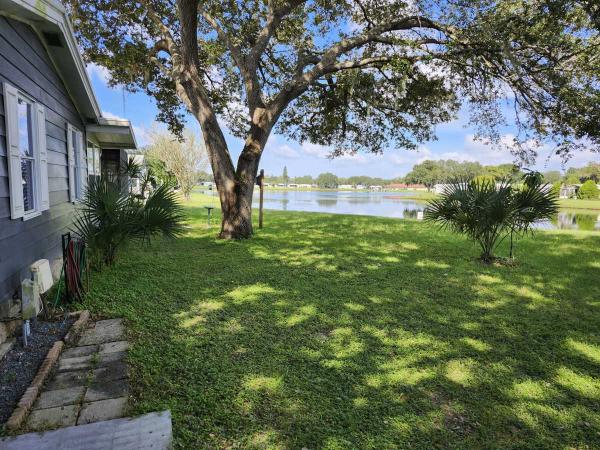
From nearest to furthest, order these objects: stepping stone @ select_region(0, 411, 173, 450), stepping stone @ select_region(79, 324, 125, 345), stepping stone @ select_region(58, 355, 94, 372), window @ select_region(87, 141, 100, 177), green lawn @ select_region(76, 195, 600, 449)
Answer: stepping stone @ select_region(0, 411, 173, 450)
green lawn @ select_region(76, 195, 600, 449)
stepping stone @ select_region(58, 355, 94, 372)
stepping stone @ select_region(79, 324, 125, 345)
window @ select_region(87, 141, 100, 177)

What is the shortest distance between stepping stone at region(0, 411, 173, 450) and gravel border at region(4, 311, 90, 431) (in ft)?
0.53

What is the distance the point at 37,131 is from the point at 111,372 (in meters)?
3.45

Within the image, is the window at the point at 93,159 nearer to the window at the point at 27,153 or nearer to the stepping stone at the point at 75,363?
the window at the point at 27,153

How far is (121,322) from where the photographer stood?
143 inches

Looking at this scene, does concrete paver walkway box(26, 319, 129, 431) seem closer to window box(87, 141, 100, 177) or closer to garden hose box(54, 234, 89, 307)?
garden hose box(54, 234, 89, 307)

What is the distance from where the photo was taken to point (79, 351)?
3.01 meters

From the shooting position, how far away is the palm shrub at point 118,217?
5.02 metres

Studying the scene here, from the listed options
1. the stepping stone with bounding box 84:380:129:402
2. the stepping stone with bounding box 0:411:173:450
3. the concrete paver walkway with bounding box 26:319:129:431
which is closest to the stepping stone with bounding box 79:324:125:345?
the concrete paver walkway with bounding box 26:319:129:431

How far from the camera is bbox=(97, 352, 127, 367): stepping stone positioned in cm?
281

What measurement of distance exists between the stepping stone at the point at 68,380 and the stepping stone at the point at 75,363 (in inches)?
2.5

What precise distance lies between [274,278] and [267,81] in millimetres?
8366

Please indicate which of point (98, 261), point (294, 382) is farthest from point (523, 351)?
point (98, 261)

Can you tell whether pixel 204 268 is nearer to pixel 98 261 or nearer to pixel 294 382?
pixel 98 261

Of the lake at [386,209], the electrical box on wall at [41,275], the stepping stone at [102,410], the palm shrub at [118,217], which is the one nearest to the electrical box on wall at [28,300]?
the electrical box on wall at [41,275]
